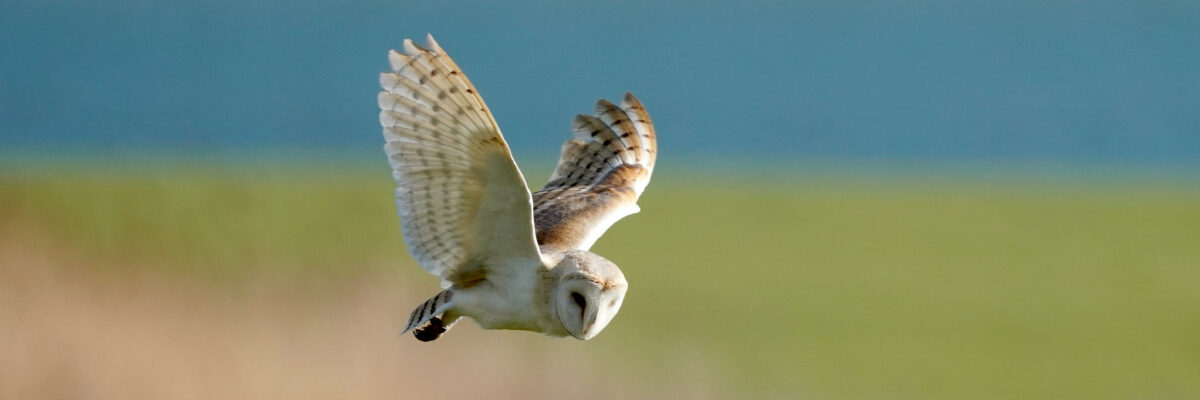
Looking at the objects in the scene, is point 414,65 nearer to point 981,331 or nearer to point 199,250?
point 199,250

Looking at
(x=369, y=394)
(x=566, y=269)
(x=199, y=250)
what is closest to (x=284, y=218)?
(x=199, y=250)

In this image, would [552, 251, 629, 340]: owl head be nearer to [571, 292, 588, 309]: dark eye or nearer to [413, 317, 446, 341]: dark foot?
[571, 292, 588, 309]: dark eye

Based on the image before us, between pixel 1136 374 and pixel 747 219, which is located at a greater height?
pixel 747 219

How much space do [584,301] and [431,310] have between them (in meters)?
0.49

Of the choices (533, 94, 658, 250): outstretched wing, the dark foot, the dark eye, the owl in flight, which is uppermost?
(533, 94, 658, 250): outstretched wing

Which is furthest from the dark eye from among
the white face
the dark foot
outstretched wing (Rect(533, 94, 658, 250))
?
outstretched wing (Rect(533, 94, 658, 250))

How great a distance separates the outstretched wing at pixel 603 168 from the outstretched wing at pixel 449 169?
537mm

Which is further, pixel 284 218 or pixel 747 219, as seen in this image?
pixel 747 219

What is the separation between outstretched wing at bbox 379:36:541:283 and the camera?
2.68 m

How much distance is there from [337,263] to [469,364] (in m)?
1.26

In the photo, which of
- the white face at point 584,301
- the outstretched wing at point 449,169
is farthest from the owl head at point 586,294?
the outstretched wing at point 449,169

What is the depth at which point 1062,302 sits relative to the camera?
17.6 m

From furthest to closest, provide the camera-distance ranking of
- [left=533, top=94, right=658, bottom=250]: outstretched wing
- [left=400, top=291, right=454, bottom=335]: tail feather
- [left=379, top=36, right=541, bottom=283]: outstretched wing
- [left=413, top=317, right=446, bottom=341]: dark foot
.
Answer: [left=533, top=94, right=658, bottom=250]: outstretched wing < [left=413, top=317, right=446, bottom=341]: dark foot < [left=400, top=291, right=454, bottom=335]: tail feather < [left=379, top=36, right=541, bottom=283]: outstretched wing

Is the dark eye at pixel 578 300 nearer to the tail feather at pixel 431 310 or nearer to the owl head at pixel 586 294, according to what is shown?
the owl head at pixel 586 294
